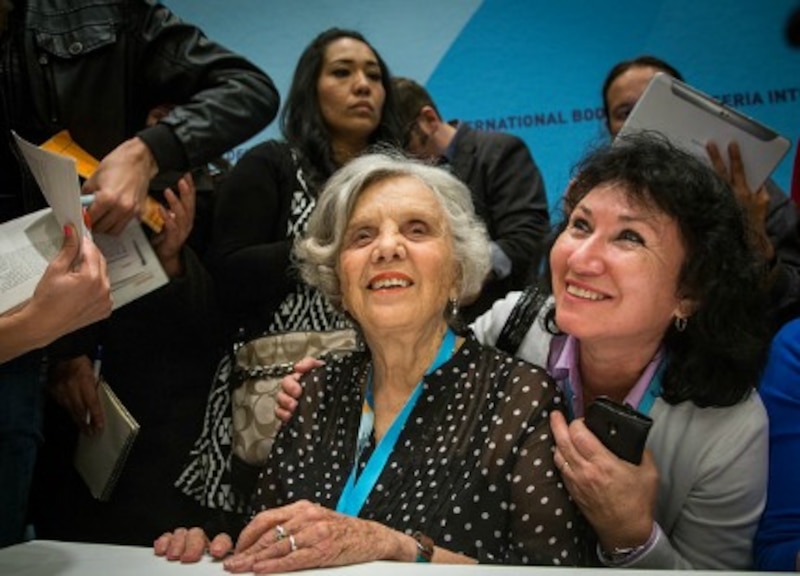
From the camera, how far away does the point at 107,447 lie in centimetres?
244

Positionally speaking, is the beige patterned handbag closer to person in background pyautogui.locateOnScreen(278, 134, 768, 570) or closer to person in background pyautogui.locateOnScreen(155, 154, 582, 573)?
person in background pyautogui.locateOnScreen(155, 154, 582, 573)

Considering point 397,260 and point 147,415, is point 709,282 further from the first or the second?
point 147,415

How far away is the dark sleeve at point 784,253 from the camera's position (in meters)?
2.35

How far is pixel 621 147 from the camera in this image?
1.98 metres

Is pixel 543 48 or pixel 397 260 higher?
pixel 543 48

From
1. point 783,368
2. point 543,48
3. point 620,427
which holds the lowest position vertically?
point 620,427

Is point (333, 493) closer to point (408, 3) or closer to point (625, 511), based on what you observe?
point (625, 511)

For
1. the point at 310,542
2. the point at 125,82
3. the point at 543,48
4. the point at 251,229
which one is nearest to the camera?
the point at 310,542

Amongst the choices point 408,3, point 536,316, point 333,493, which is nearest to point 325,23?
point 408,3

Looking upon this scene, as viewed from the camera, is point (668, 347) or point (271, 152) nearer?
point (668, 347)

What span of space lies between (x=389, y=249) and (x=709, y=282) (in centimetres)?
66

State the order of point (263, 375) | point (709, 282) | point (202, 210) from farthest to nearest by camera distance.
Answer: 1. point (202, 210)
2. point (263, 375)
3. point (709, 282)

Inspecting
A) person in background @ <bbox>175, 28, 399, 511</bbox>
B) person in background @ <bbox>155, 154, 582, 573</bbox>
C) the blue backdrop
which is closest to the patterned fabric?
person in background @ <bbox>175, 28, 399, 511</bbox>

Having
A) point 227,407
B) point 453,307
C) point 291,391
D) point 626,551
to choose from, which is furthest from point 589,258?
point 227,407
